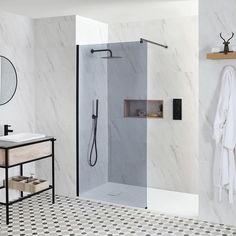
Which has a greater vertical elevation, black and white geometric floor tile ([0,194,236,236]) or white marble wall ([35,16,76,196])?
white marble wall ([35,16,76,196])

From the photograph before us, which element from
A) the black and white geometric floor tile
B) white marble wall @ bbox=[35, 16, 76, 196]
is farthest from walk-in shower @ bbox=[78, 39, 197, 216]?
the black and white geometric floor tile

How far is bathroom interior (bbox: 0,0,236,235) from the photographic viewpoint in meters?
4.32

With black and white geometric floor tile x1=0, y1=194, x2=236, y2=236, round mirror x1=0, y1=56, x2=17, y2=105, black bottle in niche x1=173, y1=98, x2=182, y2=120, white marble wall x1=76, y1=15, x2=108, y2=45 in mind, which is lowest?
black and white geometric floor tile x1=0, y1=194, x2=236, y2=236

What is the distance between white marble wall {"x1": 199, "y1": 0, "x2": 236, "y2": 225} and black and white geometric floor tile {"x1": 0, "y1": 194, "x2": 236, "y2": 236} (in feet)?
0.54

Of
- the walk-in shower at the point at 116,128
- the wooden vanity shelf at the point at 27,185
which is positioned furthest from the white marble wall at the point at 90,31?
the wooden vanity shelf at the point at 27,185

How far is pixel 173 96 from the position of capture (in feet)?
17.5

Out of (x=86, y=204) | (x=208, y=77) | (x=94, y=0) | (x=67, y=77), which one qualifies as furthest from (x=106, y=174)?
(x=94, y=0)

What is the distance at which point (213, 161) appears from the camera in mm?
4082

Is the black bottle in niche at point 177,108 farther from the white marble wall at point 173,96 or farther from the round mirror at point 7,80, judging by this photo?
the round mirror at point 7,80

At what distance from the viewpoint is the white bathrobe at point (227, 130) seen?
3879 millimetres

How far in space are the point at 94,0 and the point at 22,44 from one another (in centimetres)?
140

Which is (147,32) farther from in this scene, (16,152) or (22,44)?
(16,152)

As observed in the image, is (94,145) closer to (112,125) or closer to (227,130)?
(112,125)

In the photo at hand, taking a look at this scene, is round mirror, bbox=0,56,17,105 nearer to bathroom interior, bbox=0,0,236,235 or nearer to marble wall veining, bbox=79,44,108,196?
bathroom interior, bbox=0,0,236,235
